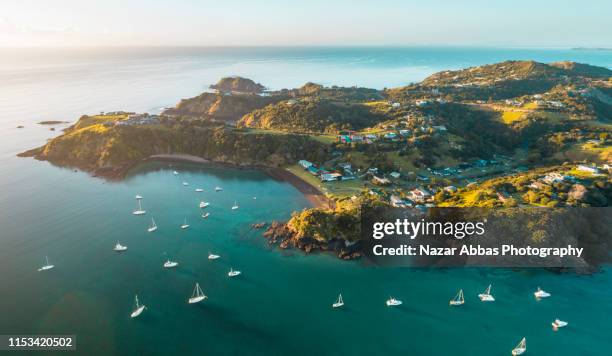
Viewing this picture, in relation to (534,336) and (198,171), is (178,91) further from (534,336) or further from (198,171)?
(534,336)

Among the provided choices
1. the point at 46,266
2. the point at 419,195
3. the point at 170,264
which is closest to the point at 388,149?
the point at 419,195

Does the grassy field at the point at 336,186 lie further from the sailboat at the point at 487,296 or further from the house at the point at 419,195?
the sailboat at the point at 487,296

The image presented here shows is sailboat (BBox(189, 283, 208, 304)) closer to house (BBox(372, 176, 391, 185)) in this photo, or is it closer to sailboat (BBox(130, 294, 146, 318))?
sailboat (BBox(130, 294, 146, 318))

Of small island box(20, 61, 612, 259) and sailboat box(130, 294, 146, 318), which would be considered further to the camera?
small island box(20, 61, 612, 259)

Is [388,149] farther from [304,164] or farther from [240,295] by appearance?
[240,295]

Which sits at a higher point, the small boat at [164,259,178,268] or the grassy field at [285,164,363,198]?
the grassy field at [285,164,363,198]

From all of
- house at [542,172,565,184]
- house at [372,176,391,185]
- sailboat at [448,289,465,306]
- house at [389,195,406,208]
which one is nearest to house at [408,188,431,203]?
house at [389,195,406,208]

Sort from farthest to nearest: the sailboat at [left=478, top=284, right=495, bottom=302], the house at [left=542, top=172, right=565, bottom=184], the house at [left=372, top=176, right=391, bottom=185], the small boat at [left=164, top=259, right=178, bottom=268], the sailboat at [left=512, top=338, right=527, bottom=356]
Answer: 1. the house at [left=372, top=176, right=391, bottom=185]
2. the house at [left=542, top=172, right=565, bottom=184]
3. the small boat at [left=164, top=259, right=178, bottom=268]
4. the sailboat at [left=478, top=284, right=495, bottom=302]
5. the sailboat at [left=512, top=338, right=527, bottom=356]
